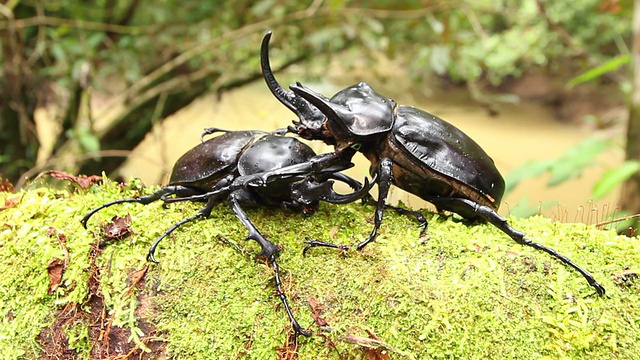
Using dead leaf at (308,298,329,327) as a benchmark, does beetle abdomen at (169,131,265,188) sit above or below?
above

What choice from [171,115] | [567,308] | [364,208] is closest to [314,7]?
[171,115]

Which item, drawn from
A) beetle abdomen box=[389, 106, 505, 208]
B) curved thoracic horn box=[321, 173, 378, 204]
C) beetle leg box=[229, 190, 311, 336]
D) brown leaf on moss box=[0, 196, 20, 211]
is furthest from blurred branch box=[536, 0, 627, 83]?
brown leaf on moss box=[0, 196, 20, 211]

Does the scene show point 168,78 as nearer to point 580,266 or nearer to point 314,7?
point 314,7

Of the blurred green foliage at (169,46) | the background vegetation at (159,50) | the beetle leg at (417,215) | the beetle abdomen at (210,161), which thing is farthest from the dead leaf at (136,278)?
the blurred green foliage at (169,46)

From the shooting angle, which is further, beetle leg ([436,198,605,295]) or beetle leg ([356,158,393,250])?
beetle leg ([356,158,393,250])

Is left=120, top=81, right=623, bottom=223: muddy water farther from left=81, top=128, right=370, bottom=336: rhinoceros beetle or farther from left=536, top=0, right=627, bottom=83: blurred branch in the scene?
left=536, top=0, right=627, bottom=83: blurred branch

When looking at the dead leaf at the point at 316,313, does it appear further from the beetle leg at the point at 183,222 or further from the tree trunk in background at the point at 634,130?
the tree trunk in background at the point at 634,130

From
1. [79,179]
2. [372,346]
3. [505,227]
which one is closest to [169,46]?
[79,179]
